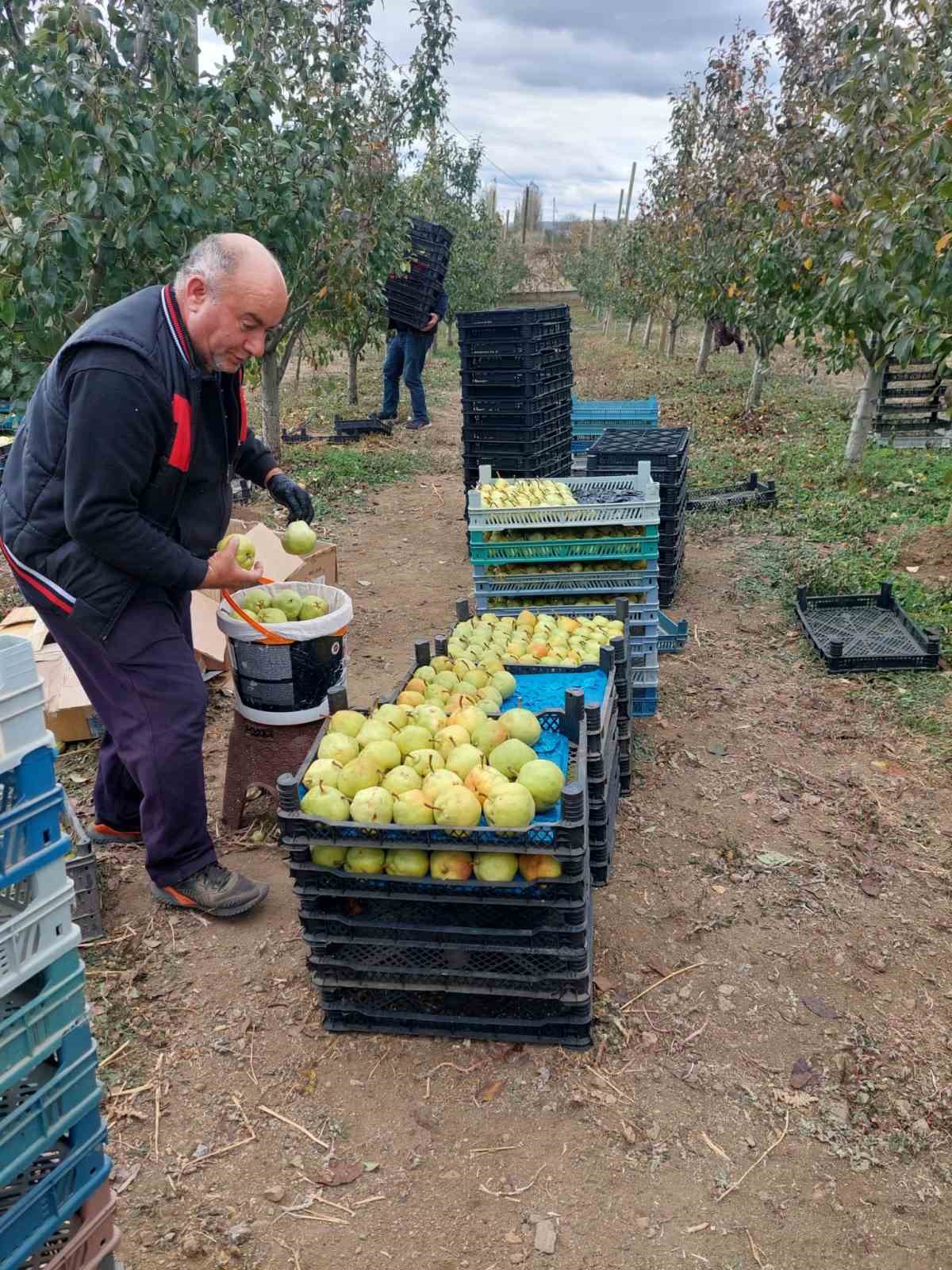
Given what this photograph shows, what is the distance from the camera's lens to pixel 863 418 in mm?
9984

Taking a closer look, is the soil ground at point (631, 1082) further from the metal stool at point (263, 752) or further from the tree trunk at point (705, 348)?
the tree trunk at point (705, 348)

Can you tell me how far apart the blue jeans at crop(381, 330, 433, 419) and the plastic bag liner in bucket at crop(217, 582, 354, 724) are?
9.93 meters

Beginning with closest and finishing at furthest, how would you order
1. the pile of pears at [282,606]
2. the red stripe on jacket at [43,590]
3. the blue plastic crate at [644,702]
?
the red stripe on jacket at [43,590] → the pile of pears at [282,606] → the blue plastic crate at [644,702]

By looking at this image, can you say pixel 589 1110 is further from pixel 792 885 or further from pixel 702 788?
pixel 702 788

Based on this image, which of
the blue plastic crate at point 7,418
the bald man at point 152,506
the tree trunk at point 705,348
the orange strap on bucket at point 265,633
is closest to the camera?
the bald man at point 152,506

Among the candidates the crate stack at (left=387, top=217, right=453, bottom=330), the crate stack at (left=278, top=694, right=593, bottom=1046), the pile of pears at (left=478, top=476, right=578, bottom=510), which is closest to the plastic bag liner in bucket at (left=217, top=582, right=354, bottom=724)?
the crate stack at (left=278, top=694, right=593, bottom=1046)

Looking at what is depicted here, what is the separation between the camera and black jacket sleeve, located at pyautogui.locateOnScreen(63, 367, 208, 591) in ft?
9.02

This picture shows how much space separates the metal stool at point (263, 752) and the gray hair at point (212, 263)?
1.77 meters

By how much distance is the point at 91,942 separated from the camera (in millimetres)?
3346

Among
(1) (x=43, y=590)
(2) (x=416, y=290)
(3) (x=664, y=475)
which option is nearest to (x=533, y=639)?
(1) (x=43, y=590)

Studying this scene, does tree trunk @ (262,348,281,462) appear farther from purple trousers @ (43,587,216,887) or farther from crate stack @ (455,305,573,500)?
purple trousers @ (43,587,216,887)

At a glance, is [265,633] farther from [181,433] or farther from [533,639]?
[533,639]

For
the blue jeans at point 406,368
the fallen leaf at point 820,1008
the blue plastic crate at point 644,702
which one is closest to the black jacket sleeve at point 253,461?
the blue plastic crate at point 644,702

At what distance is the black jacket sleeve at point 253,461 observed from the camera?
3.93m
